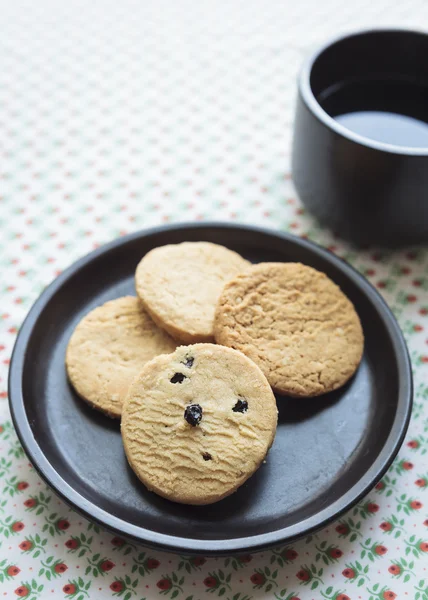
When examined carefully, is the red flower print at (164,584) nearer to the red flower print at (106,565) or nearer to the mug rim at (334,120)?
the red flower print at (106,565)

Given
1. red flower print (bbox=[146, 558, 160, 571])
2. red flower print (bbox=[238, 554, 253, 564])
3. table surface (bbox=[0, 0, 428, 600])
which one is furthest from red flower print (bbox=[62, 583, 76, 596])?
red flower print (bbox=[238, 554, 253, 564])

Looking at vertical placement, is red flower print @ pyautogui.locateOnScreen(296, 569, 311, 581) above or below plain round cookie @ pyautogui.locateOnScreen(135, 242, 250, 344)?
below

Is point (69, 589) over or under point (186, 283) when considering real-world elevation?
under

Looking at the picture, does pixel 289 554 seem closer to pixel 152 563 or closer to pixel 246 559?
pixel 246 559

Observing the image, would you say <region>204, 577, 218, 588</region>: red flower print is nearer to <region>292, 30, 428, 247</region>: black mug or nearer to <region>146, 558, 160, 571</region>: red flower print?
<region>146, 558, 160, 571</region>: red flower print

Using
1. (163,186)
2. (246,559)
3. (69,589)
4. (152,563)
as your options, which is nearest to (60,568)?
(69,589)

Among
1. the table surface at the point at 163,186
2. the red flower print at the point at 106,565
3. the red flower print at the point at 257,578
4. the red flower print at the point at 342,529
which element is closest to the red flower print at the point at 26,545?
the table surface at the point at 163,186
